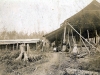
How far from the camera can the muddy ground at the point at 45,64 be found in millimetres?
3127

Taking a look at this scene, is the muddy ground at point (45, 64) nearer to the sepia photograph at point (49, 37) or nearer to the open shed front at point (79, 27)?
the sepia photograph at point (49, 37)

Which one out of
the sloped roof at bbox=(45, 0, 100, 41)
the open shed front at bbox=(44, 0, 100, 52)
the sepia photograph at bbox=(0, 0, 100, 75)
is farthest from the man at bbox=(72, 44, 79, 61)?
the sloped roof at bbox=(45, 0, 100, 41)

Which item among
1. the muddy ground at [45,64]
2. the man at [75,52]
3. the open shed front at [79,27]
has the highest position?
the open shed front at [79,27]

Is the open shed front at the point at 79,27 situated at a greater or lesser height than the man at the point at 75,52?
greater

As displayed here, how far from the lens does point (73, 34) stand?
3.23 m

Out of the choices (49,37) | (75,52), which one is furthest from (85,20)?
(49,37)

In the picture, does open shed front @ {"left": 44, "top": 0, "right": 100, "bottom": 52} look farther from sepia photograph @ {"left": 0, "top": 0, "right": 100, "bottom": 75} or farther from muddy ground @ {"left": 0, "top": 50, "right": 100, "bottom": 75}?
muddy ground @ {"left": 0, "top": 50, "right": 100, "bottom": 75}

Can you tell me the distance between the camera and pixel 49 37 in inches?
128

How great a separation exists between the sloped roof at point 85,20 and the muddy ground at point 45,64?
0.34 m

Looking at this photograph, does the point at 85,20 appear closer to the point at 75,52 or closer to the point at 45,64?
the point at 75,52

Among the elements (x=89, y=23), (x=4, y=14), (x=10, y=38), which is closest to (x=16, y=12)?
→ (x=4, y=14)

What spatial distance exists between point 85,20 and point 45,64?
992mm

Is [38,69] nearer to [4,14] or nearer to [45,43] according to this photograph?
[45,43]

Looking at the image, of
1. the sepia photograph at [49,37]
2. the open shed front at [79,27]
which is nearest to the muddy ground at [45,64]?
the sepia photograph at [49,37]
